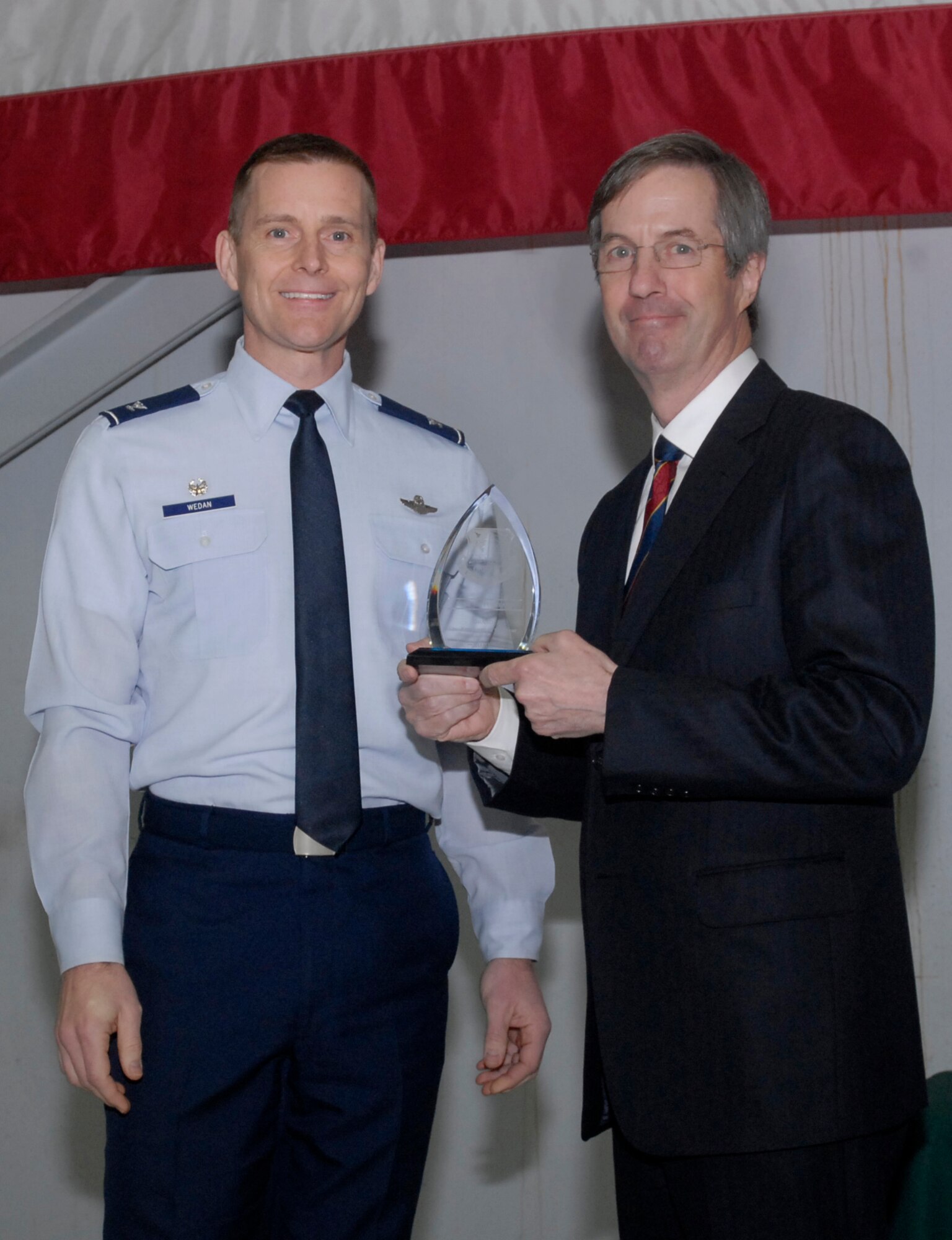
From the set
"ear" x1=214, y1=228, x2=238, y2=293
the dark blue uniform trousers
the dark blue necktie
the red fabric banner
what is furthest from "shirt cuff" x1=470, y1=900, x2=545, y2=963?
the red fabric banner

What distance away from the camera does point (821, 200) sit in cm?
225

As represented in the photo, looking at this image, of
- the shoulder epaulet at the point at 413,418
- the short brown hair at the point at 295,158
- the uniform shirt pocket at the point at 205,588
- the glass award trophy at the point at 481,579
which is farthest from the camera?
the shoulder epaulet at the point at 413,418

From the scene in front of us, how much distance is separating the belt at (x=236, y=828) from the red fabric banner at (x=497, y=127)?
126cm

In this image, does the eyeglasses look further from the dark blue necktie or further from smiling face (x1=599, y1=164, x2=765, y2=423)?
the dark blue necktie

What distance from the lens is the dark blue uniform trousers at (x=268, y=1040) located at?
142cm

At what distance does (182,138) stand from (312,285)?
103 centimetres

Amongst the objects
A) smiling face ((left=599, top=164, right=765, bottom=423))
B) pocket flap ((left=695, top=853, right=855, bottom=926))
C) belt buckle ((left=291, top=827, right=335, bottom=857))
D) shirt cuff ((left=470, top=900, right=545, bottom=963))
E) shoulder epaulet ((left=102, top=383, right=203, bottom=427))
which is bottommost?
shirt cuff ((left=470, top=900, right=545, bottom=963))

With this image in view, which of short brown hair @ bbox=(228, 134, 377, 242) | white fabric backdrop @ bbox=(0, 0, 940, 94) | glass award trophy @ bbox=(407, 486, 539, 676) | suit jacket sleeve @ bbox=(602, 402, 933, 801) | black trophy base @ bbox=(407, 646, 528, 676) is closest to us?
suit jacket sleeve @ bbox=(602, 402, 933, 801)

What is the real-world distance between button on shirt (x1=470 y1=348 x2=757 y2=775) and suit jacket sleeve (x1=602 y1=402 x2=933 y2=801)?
0.22 meters

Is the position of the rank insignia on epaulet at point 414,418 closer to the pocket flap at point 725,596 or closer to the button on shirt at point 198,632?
the button on shirt at point 198,632

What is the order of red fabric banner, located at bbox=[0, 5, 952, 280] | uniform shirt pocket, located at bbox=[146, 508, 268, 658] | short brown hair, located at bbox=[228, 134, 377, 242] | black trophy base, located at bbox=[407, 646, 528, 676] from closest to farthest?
black trophy base, located at bbox=[407, 646, 528, 676]
uniform shirt pocket, located at bbox=[146, 508, 268, 658]
short brown hair, located at bbox=[228, 134, 377, 242]
red fabric banner, located at bbox=[0, 5, 952, 280]

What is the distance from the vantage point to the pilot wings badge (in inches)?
67.9

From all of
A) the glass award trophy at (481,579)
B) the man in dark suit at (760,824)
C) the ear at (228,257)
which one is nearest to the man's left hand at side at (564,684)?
the man in dark suit at (760,824)

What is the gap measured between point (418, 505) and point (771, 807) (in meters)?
0.67
